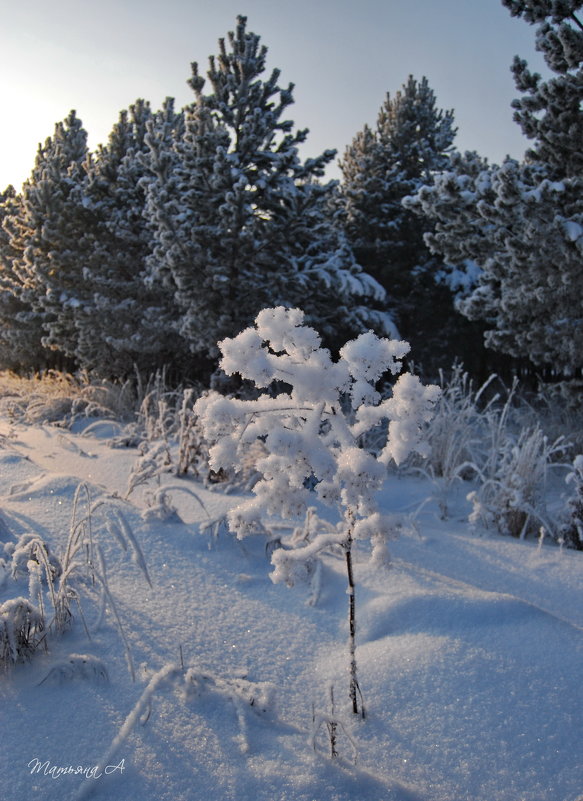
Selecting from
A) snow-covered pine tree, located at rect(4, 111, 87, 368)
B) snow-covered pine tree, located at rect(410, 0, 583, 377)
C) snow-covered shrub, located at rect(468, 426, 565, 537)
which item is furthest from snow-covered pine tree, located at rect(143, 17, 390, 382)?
snow-covered shrub, located at rect(468, 426, 565, 537)

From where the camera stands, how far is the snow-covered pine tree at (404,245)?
11.7m

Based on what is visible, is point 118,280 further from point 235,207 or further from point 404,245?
point 404,245

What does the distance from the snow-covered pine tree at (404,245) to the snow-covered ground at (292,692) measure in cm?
970

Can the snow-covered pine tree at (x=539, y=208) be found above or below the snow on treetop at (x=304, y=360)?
above

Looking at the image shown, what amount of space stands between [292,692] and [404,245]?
11165 mm

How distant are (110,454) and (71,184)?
812 cm

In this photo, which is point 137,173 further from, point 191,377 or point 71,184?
point 191,377

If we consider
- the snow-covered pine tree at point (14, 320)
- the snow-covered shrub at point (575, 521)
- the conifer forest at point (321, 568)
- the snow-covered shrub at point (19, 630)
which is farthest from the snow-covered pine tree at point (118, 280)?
the snow-covered shrub at point (19, 630)

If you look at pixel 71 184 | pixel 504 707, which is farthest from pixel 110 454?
pixel 71 184

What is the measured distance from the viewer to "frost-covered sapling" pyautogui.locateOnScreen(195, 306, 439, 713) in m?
1.21

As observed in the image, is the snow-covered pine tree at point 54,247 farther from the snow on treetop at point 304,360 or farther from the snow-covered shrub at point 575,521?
the snow on treetop at point 304,360

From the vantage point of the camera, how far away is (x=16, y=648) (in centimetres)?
162

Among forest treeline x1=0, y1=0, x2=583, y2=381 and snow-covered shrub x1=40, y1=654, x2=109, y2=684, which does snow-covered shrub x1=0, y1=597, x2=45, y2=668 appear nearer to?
snow-covered shrub x1=40, y1=654, x2=109, y2=684

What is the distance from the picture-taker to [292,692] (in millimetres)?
1622
